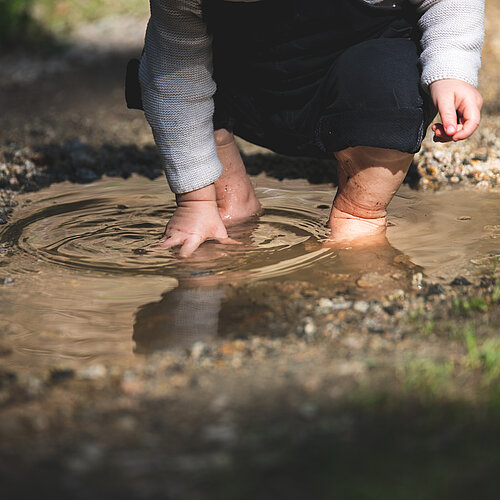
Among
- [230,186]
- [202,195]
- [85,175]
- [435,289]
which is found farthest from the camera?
[85,175]

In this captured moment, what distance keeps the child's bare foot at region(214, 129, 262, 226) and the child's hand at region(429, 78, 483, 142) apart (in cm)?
92

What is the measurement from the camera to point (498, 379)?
156 cm

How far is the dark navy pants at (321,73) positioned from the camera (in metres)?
2.47

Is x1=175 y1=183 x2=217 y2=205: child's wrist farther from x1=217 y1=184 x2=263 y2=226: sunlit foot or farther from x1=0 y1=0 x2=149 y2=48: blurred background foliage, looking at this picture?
x1=0 y1=0 x2=149 y2=48: blurred background foliage

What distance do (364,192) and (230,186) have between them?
0.64 meters

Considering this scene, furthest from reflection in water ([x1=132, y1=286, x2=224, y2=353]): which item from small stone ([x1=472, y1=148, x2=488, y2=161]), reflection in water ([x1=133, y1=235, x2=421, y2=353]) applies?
small stone ([x1=472, y1=148, x2=488, y2=161])

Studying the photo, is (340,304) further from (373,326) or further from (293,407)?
(293,407)

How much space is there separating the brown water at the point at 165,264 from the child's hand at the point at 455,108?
1.38 ft

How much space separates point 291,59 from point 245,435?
1.68 m

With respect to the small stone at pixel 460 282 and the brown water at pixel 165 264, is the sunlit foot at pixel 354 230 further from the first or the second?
the small stone at pixel 460 282

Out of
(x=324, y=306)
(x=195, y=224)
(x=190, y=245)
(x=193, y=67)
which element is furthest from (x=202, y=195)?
(x=324, y=306)

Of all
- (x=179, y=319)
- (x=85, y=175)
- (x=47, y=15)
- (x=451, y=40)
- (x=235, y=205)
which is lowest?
(x=179, y=319)

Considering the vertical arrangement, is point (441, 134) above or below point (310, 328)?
above

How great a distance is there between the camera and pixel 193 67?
2682mm
